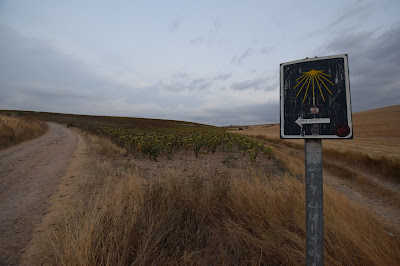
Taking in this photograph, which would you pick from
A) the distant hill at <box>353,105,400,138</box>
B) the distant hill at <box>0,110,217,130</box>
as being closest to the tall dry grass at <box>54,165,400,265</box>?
the distant hill at <box>353,105,400,138</box>

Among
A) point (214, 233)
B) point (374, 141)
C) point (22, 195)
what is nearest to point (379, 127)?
point (374, 141)

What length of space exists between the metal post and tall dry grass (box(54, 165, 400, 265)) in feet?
1.97

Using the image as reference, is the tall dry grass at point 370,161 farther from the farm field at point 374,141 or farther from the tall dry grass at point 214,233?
the tall dry grass at point 214,233

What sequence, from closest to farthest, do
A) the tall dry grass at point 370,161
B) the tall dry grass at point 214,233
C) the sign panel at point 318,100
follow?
the sign panel at point 318,100
the tall dry grass at point 214,233
the tall dry grass at point 370,161

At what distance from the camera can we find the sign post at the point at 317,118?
1.76 meters

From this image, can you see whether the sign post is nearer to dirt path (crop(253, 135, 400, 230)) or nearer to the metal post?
the metal post

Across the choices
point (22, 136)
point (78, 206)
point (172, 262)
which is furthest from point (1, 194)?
point (22, 136)

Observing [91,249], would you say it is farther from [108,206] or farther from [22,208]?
[22,208]

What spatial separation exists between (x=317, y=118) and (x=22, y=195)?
6.23 meters

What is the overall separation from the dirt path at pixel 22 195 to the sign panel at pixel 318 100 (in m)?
3.74

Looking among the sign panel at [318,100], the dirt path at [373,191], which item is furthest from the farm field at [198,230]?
the sign panel at [318,100]

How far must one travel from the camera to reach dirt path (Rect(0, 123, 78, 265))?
295 cm

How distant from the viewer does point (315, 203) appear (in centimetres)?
180

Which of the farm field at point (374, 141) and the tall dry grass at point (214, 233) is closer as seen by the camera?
the tall dry grass at point (214, 233)
